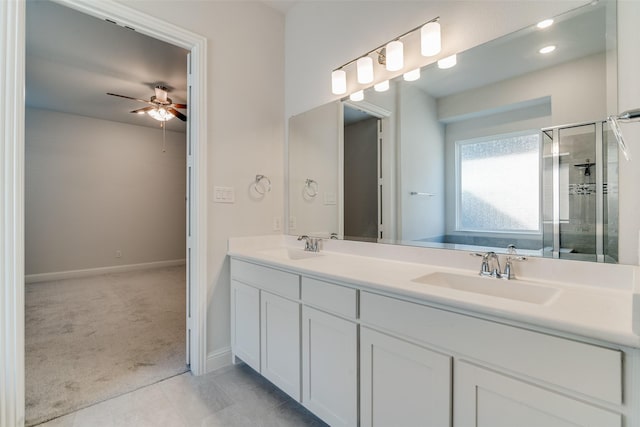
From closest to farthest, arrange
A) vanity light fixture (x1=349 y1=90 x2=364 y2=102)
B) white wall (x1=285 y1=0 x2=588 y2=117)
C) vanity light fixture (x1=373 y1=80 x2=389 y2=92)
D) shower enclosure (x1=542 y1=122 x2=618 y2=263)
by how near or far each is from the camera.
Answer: shower enclosure (x1=542 y1=122 x2=618 y2=263) → white wall (x1=285 y1=0 x2=588 y2=117) → vanity light fixture (x1=373 y1=80 x2=389 y2=92) → vanity light fixture (x1=349 y1=90 x2=364 y2=102)

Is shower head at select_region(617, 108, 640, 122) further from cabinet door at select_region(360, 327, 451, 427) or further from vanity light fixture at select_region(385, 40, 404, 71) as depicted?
vanity light fixture at select_region(385, 40, 404, 71)

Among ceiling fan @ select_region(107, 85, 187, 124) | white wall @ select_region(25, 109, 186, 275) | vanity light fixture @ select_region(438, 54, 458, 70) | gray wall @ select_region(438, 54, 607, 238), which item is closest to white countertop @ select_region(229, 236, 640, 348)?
gray wall @ select_region(438, 54, 607, 238)

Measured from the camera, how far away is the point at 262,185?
244 cm

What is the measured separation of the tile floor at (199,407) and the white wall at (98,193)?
4153mm

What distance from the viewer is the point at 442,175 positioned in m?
1.57

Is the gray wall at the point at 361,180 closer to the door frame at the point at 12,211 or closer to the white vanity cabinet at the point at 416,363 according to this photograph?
the white vanity cabinet at the point at 416,363

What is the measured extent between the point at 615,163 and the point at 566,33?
58 cm

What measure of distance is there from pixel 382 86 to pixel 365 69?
0.53ft

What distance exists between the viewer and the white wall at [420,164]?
1592 mm

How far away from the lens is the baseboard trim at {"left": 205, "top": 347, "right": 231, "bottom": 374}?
209 cm

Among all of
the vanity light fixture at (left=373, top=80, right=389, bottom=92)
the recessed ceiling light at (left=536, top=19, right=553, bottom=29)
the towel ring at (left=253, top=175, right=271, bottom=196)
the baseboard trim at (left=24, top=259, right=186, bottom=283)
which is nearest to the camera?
the recessed ceiling light at (left=536, top=19, right=553, bottom=29)

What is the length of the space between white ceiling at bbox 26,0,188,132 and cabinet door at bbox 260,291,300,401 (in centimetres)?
261

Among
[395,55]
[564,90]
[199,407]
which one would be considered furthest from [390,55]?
[199,407]

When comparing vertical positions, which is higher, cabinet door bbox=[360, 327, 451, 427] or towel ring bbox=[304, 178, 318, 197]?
towel ring bbox=[304, 178, 318, 197]
